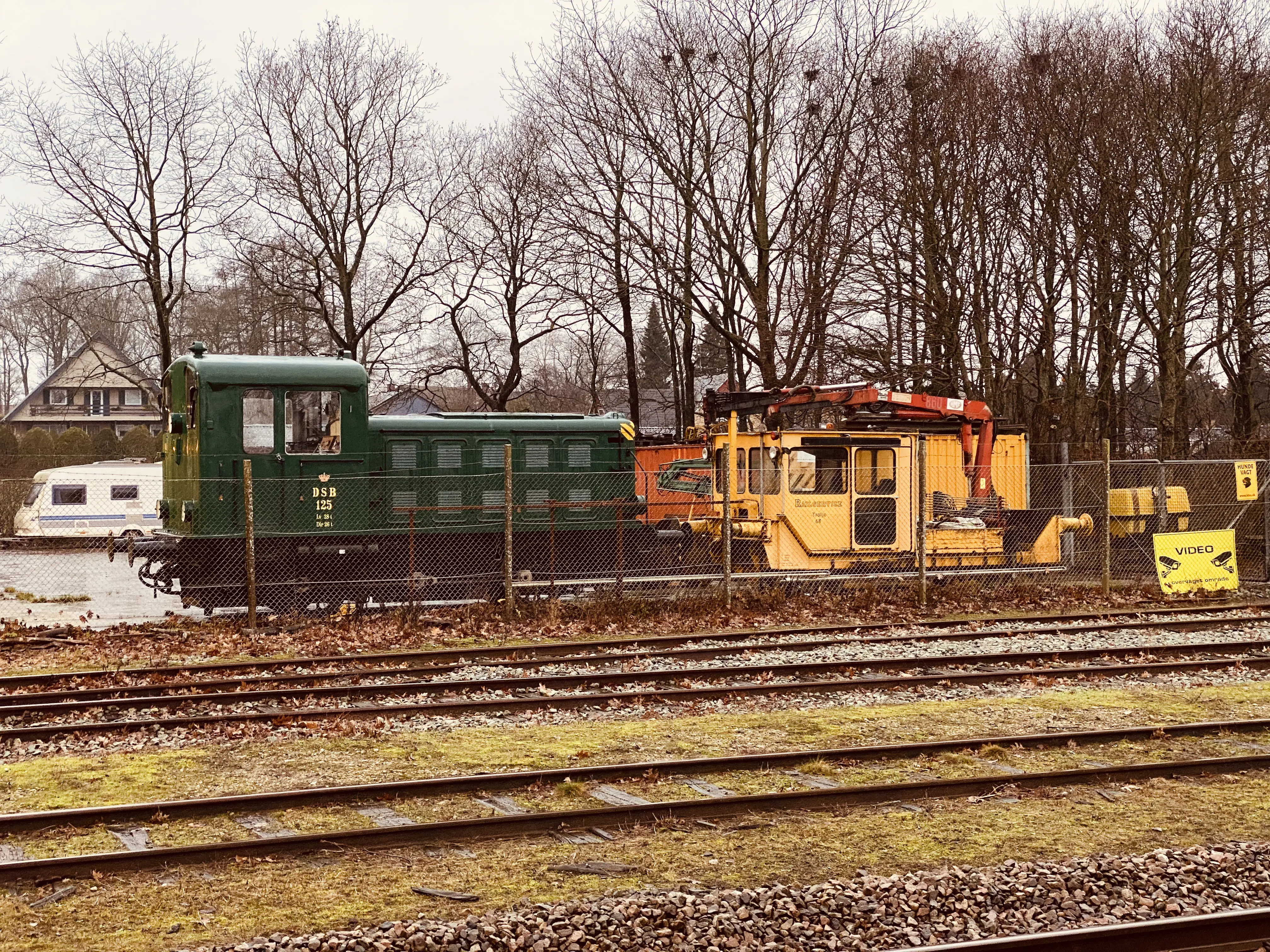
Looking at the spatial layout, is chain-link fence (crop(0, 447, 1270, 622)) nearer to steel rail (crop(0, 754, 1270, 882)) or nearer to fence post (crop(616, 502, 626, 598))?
fence post (crop(616, 502, 626, 598))

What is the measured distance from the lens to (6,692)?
11281 mm

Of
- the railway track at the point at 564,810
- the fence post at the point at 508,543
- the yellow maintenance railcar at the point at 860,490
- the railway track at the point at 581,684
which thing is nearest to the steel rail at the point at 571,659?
the railway track at the point at 581,684

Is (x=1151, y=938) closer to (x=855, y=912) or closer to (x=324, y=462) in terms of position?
(x=855, y=912)

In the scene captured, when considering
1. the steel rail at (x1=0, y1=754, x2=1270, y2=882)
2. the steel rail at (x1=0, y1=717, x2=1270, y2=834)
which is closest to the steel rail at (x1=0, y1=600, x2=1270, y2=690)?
the steel rail at (x1=0, y1=717, x2=1270, y2=834)

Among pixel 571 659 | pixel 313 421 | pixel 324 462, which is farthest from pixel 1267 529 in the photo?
pixel 313 421

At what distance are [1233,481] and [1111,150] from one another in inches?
324

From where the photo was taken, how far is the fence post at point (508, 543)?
1452cm

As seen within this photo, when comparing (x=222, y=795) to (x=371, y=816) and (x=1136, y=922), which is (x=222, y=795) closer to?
(x=371, y=816)

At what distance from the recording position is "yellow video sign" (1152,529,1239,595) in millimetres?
17453

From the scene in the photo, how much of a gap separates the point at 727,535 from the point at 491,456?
166 inches

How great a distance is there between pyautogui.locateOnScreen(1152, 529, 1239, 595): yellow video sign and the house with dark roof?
59247 mm

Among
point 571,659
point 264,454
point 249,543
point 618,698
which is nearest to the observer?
point 618,698

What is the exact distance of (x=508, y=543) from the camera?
1459cm

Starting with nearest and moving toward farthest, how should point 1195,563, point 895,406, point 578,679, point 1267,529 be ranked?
point 578,679 → point 1195,563 → point 895,406 → point 1267,529
